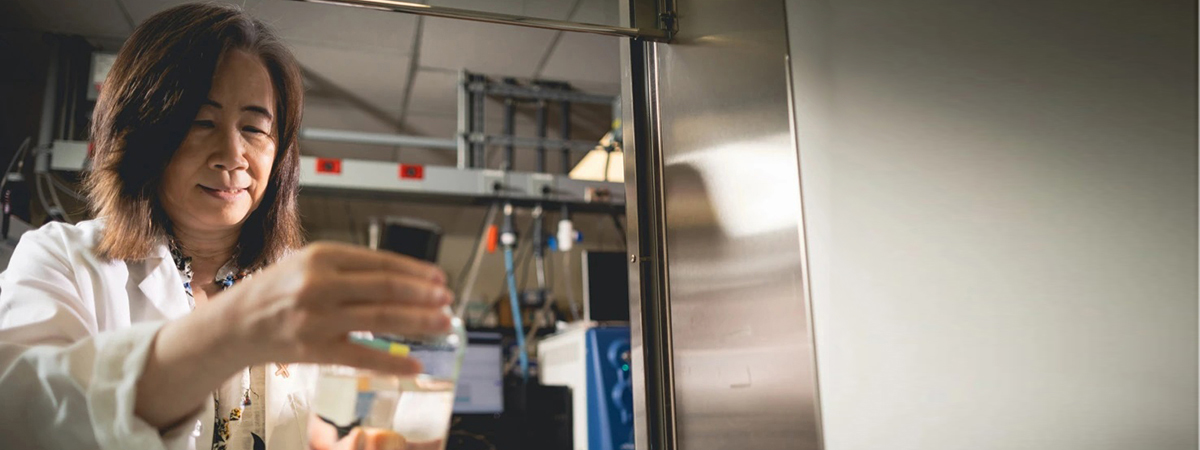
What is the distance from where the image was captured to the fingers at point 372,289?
15.9 inches

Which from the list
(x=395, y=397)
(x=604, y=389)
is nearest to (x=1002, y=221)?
(x=395, y=397)

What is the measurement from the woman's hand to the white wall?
59 cm

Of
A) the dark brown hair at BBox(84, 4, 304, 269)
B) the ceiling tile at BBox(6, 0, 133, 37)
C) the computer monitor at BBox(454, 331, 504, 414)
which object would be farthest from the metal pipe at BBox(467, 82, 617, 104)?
the dark brown hair at BBox(84, 4, 304, 269)

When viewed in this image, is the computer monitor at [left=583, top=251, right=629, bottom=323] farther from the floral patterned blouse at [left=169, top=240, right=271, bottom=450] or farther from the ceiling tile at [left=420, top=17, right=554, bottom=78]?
the floral patterned blouse at [left=169, top=240, right=271, bottom=450]

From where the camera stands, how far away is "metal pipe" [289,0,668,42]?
3.28ft

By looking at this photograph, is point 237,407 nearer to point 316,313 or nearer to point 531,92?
point 316,313

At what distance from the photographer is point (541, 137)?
303 cm

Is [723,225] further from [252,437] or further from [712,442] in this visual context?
[252,437]

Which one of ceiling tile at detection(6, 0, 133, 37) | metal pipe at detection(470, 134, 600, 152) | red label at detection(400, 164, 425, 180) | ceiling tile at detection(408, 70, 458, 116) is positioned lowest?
red label at detection(400, 164, 425, 180)

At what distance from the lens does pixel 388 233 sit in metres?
1.01

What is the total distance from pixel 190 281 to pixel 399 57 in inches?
87.9

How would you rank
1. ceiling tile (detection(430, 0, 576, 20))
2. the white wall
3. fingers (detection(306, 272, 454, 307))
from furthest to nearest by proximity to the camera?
ceiling tile (detection(430, 0, 576, 20)), the white wall, fingers (detection(306, 272, 454, 307))

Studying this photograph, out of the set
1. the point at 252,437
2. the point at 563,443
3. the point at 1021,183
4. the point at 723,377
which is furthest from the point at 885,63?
the point at 563,443

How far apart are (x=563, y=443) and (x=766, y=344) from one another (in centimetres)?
148
